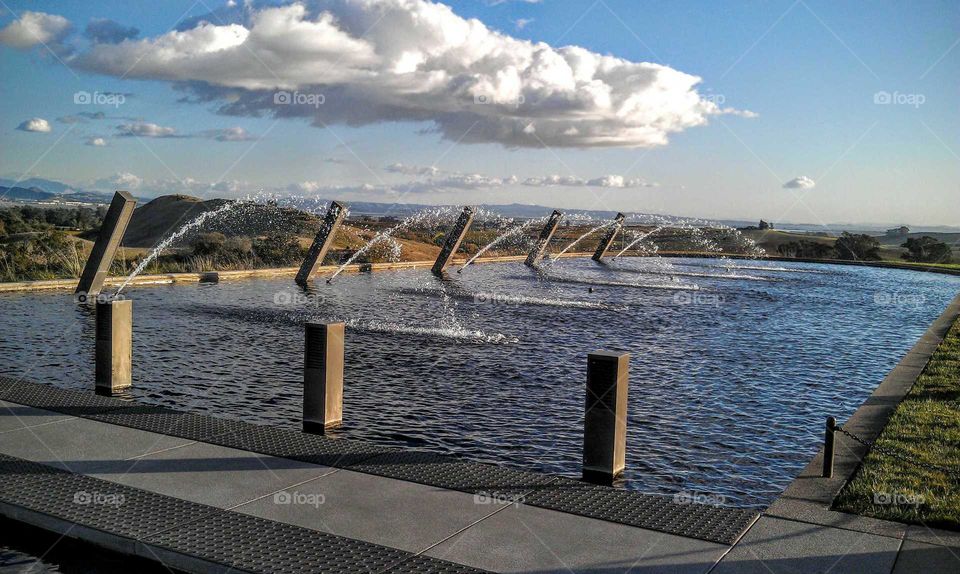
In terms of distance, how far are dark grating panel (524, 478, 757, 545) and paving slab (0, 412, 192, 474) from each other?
3622mm

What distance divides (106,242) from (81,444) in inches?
528

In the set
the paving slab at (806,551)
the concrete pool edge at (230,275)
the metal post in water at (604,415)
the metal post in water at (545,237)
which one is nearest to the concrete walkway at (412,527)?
the paving slab at (806,551)

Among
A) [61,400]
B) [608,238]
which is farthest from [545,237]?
[61,400]

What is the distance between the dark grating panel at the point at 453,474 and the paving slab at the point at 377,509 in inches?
5.9

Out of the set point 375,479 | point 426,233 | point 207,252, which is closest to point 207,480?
point 375,479

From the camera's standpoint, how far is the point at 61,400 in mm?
8875

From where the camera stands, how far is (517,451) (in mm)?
8320

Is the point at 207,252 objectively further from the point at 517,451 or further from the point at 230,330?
the point at 517,451

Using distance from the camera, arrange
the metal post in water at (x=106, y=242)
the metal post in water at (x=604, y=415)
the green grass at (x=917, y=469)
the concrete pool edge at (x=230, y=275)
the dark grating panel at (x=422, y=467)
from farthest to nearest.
Result: 1. the concrete pool edge at (x=230, y=275)
2. the metal post in water at (x=106, y=242)
3. the metal post in water at (x=604, y=415)
4. the green grass at (x=917, y=469)
5. the dark grating panel at (x=422, y=467)

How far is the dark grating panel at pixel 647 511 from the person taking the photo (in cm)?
574

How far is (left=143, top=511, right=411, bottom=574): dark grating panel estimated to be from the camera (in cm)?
496

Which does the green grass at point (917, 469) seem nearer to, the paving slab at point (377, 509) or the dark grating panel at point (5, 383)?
the paving slab at point (377, 509)

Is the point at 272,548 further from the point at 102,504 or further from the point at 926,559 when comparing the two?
the point at 926,559

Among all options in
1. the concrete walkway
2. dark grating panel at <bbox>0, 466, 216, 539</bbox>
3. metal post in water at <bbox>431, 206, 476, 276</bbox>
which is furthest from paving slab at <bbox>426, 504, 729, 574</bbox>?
metal post in water at <bbox>431, 206, 476, 276</bbox>
